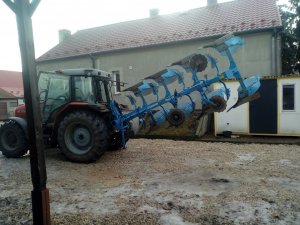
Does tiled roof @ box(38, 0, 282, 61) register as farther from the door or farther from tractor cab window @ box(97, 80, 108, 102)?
tractor cab window @ box(97, 80, 108, 102)

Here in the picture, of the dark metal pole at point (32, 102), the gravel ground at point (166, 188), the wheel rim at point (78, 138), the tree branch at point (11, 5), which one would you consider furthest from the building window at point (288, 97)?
the tree branch at point (11, 5)

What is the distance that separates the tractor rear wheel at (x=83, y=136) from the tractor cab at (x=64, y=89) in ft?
1.49

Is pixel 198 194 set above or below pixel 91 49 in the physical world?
below

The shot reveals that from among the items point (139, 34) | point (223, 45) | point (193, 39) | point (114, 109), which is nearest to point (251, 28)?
point (193, 39)

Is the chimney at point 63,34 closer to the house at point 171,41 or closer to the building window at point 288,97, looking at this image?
the house at point 171,41

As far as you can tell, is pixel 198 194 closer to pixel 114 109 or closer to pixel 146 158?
pixel 146 158

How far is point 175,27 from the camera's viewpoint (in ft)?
50.0

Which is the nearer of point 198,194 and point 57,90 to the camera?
point 198,194

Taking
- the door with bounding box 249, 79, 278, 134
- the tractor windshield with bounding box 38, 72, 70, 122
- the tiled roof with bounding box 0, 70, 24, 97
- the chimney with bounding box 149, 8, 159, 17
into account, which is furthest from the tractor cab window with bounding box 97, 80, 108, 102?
the tiled roof with bounding box 0, 70, 24, 97

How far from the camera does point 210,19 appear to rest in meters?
14.8

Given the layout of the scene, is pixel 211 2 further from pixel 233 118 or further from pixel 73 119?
pixel 73 119

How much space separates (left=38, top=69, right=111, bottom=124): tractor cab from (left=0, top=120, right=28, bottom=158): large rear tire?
71 centimetres

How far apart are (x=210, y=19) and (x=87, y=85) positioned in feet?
32.5

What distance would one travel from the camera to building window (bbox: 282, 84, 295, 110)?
923 centimetres
